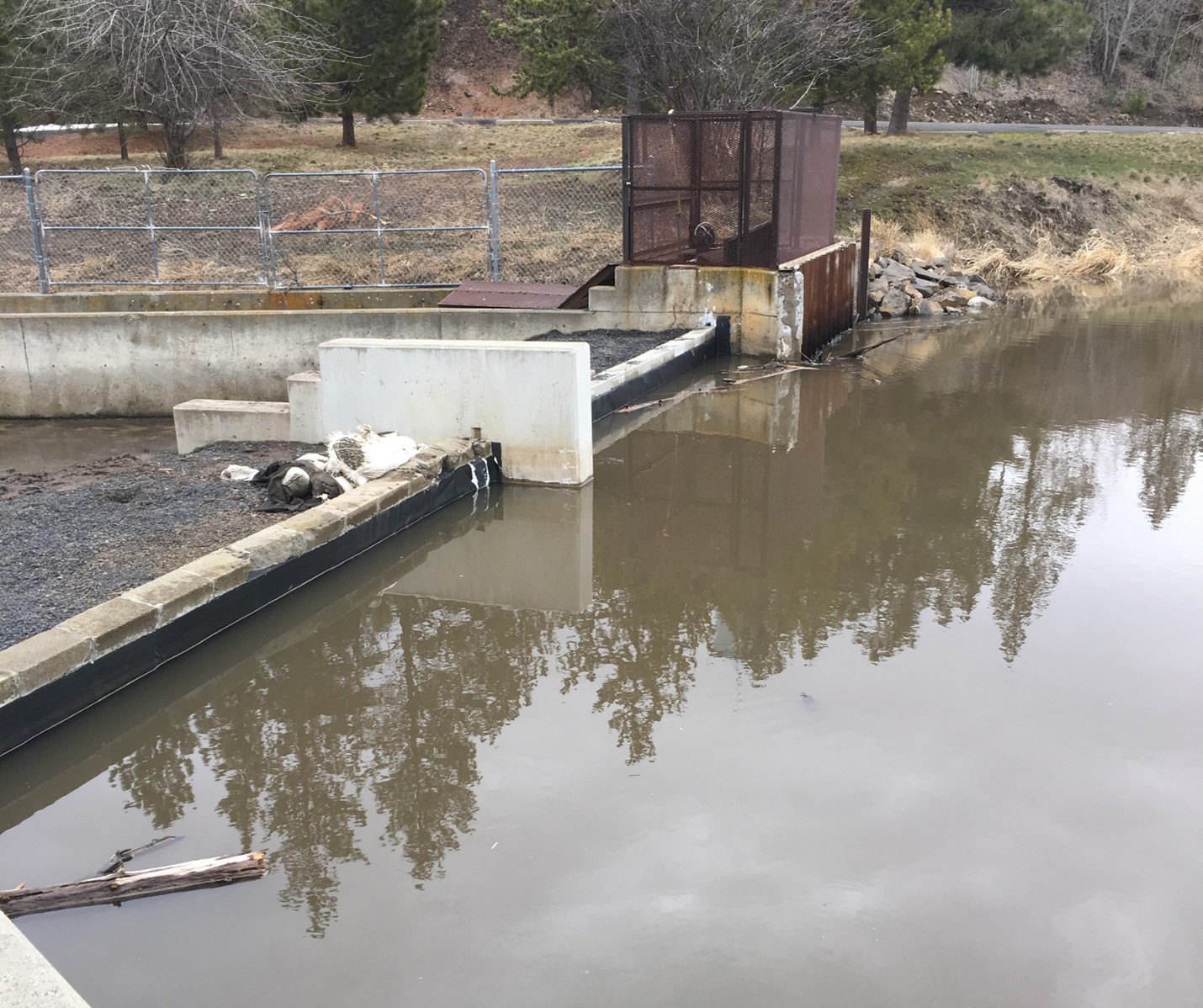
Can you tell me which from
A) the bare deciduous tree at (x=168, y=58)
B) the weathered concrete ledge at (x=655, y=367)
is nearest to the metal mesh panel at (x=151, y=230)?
the bare deciduous tree at (x=168, y=58)

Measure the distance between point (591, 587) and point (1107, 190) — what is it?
24911 millimetres

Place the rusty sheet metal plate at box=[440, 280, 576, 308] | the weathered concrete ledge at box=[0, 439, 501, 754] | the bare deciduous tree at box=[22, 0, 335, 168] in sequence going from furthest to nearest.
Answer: the bare deciduous tree at box=[22, 0, 335, 168]
the rusty sheet metal plate at box=[440, 280, 576, 308]
the weathered concrete ledge at box=[0, 439, 501, 754]

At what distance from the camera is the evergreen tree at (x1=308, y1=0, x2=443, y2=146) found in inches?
1074

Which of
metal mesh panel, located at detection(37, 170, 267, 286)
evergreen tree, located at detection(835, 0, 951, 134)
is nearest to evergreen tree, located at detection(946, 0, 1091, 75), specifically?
evergreen tree, located at detection(835, 0, 951, 134)

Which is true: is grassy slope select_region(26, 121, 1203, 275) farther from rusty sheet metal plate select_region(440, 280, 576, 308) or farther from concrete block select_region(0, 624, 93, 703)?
concrete block select_region(0, 624, 93, 703)

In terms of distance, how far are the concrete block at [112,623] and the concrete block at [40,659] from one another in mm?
44

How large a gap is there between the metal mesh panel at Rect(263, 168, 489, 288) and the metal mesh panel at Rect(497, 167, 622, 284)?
460 millimetres

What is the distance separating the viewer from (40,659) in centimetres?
546

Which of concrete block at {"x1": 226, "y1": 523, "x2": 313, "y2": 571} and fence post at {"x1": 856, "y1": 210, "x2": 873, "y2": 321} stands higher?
fence post at {"x1": 856, "y1": 210, "x2": 873, "y2": 321}

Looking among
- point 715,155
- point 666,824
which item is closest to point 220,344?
point 715,155

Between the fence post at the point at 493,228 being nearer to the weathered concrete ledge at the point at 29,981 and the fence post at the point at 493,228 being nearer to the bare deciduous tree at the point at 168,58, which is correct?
the bare deciduous tree at the point at 168,58

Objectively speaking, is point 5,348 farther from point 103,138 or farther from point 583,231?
point 103,138

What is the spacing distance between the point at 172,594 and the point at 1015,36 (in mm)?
30048

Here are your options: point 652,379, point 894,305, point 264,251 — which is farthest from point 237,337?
point 894,305
